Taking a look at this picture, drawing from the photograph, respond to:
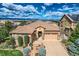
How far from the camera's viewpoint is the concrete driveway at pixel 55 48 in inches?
73.1

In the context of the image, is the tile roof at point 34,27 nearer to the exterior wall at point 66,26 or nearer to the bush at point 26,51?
the exterior wall at point 66,26

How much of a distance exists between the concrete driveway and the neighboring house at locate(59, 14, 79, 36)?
0.11m

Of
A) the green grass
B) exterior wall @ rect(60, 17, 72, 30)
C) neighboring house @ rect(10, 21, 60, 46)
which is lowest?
the green grass

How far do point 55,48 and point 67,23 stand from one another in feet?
0.76

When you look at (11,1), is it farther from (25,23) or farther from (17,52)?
(17,52)

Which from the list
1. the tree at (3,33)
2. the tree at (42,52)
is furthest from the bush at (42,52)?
the tree at (3,33)

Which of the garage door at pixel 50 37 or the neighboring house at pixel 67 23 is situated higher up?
the neighboring house at pixel 67 23

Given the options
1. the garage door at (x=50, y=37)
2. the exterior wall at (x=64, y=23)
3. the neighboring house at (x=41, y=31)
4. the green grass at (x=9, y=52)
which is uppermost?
the exterior wall at (x=64, y=23)

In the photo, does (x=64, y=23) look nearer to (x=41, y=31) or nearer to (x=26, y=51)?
(x=41, y=31)

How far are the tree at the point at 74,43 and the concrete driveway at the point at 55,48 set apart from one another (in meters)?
0.05

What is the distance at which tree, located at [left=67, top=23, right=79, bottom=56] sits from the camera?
1.85 m

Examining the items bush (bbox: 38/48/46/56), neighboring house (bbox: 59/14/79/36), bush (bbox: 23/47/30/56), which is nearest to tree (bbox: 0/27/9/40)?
bush (bbox: 23/47/30/56)

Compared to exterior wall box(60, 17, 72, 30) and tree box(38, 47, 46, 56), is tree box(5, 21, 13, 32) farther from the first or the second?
exterior wall box(60, 17, 72, 30)

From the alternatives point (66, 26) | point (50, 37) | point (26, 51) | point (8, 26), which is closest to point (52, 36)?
point (50, 37)
